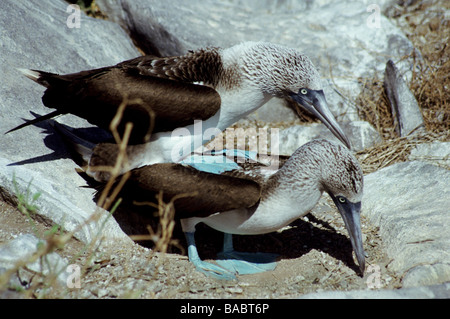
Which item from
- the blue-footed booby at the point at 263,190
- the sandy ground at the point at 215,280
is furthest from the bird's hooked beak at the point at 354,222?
the sandy ground at the point at 215,280

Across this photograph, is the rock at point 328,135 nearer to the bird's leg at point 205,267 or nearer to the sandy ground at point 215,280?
the sandy ground at point 215,280

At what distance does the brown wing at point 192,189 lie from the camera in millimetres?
4078

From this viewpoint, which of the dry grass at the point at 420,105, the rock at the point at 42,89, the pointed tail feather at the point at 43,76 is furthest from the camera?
the dry grass at the point at 420,105

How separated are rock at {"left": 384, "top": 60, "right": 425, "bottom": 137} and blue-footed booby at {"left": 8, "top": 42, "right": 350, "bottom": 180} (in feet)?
6.29

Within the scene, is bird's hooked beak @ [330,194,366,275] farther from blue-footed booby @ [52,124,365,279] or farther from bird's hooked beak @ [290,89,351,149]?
bird's hooked beak @ [290,89,351,149]

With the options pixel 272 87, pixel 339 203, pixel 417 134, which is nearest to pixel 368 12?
pixel 417 134

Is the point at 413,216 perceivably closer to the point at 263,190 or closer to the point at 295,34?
the point at 263,190

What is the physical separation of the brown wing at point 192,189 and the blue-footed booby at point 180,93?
13.4 inches

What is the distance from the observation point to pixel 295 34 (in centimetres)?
727

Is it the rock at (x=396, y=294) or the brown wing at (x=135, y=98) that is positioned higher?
the brown wing at (x=135, y=98)

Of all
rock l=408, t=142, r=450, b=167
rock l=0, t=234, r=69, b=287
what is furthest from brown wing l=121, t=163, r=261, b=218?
rock l=408, t=142, r=450, b=167

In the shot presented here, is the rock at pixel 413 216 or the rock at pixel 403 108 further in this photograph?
the rock at pixel 403 108

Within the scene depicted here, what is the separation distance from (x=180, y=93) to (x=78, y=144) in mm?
1095
